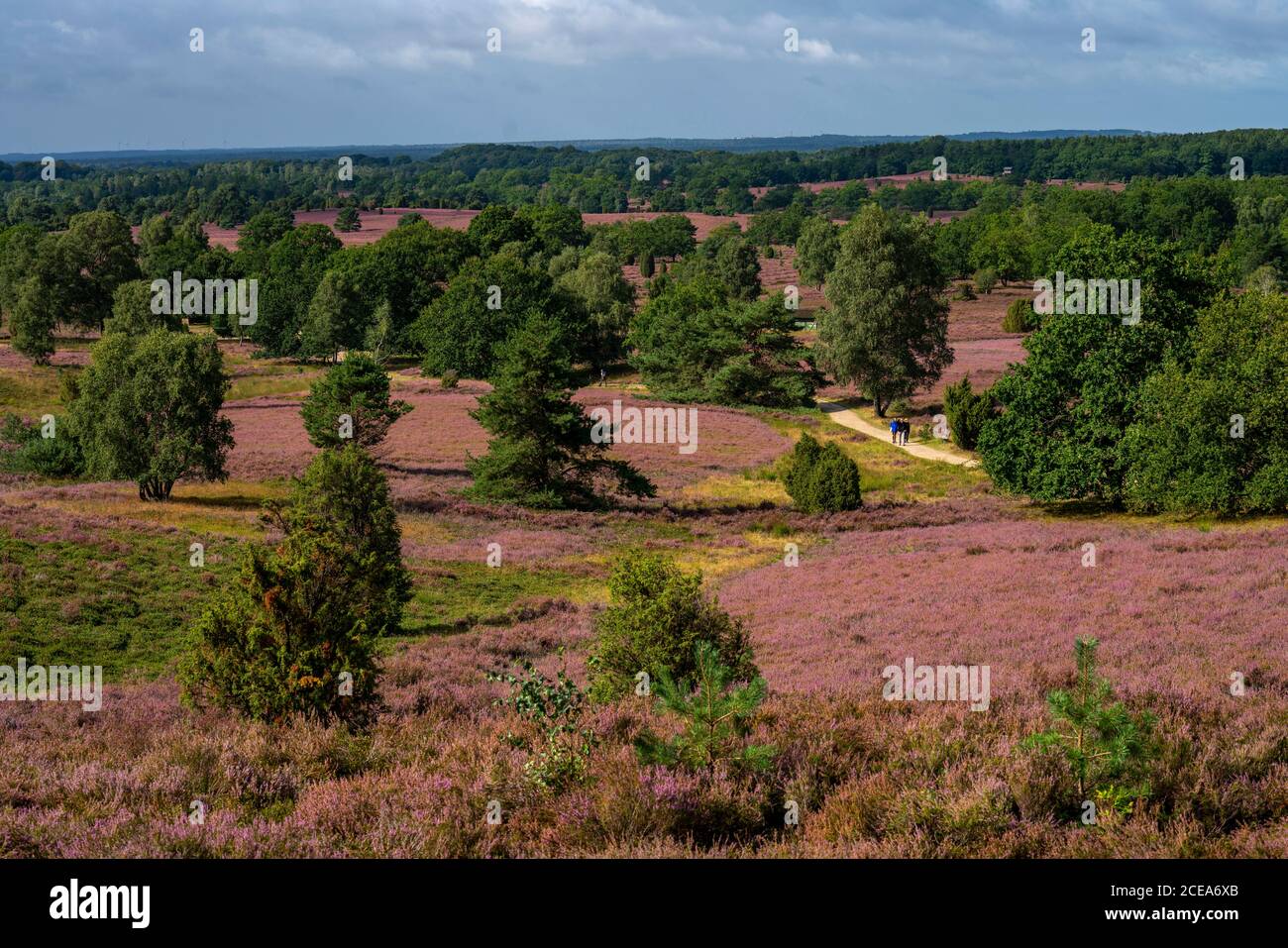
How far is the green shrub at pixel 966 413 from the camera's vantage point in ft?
172

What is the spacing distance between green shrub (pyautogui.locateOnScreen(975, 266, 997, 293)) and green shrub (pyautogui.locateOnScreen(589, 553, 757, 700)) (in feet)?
397

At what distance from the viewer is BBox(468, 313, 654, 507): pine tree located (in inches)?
1635

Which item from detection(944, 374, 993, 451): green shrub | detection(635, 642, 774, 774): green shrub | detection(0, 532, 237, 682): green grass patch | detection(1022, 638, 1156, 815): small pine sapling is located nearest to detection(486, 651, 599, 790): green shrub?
detection(635, 642, 774, 774): green shrub

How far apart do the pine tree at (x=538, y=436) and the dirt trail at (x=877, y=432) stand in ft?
56.8

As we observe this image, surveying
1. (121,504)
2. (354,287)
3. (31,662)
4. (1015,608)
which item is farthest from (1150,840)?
(354,287)

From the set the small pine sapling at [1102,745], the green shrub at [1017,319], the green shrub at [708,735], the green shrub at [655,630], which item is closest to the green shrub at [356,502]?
the green shrub at [655,630]

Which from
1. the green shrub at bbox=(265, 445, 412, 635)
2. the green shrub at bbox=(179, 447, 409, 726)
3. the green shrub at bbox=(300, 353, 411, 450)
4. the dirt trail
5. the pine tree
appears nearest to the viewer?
the green shrub at bbox=(179, 447, 409, 726)

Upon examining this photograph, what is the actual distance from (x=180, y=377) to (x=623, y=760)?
38902 millimetres

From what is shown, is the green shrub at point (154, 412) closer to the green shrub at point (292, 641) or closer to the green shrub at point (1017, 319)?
the green shrub at point (292, 641)

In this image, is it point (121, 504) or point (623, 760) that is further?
point (121, 504)

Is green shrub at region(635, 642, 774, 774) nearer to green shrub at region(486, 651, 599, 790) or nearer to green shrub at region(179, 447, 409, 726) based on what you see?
green shrub at region(486, 651, 599, 790)

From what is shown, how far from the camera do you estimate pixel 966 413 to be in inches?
2101

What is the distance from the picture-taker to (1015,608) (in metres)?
20.1
